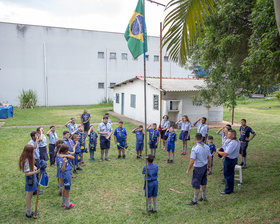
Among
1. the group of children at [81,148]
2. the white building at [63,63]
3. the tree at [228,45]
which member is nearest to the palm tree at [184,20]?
the group of children at [81,148]

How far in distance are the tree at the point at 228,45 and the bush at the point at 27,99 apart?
78.0 feet

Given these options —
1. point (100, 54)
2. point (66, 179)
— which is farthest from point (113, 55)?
point (66, 179)

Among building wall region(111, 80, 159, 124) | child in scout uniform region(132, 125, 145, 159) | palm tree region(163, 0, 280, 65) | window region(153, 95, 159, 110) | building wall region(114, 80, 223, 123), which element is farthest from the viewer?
building wall region(111, 80, 159, 124)

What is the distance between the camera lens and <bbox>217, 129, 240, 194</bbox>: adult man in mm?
6753

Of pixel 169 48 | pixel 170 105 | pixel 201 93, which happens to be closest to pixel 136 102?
pixel 170 105

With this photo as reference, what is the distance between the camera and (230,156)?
683cm

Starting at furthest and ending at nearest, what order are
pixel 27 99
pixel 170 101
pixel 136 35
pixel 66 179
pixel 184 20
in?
pixel 27 99
pixel 170 101
pixel 66 179
pixel 136 35
pixel 184 20

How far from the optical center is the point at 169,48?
3992 millimetres

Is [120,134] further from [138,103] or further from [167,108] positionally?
[138,103]

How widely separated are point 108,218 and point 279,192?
4.52 metres

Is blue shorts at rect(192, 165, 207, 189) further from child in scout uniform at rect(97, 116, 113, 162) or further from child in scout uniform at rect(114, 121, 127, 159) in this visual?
child in scout uniform at rect(97, 116, 113, 162)

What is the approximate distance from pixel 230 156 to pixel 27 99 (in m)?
26.7

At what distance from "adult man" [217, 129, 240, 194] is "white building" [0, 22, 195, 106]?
28356 mm

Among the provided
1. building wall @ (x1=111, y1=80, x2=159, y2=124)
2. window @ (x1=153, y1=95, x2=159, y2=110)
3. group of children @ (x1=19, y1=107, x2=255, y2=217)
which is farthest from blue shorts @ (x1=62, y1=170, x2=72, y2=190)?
window @ (x1=153, y1=95, x2=159, y2=110)
